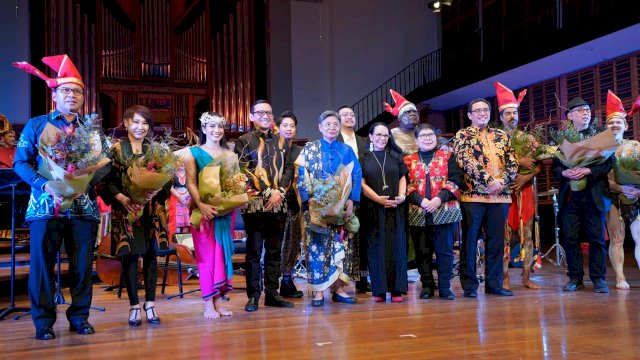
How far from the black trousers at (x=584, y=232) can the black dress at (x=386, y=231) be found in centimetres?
137

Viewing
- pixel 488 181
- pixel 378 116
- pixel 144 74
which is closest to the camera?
pixel 488 181

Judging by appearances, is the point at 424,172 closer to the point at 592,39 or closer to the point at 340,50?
the point at 592,39

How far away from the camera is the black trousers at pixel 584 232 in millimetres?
4684

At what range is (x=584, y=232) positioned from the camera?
480cm

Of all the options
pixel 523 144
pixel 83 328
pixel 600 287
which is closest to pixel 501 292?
pixel 600 287

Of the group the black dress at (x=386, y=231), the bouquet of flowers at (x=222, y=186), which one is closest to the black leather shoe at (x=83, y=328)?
the bouquet of flowers at (x=222, y=186)

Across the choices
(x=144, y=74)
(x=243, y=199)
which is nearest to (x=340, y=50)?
(x=144, y=74)

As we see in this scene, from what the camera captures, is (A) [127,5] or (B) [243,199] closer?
(B) [243,199]

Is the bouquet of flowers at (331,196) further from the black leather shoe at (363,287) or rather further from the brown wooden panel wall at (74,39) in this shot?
the brown wooden panel wall at (74,39)

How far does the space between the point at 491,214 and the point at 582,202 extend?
777 millimetres

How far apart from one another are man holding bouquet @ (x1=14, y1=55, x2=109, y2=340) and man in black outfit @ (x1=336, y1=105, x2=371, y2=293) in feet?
6.59

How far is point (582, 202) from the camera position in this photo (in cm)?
475

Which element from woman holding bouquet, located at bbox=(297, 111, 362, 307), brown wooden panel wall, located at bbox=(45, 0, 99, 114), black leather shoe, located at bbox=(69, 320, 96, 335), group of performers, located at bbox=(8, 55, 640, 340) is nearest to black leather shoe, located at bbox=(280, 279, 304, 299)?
group of performers, located at bbox=(8, 55, 640, 340)

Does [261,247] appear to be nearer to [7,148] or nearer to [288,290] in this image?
[288,290]
